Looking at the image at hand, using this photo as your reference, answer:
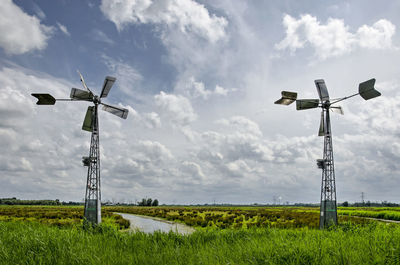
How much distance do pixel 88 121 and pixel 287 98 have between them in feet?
39.2

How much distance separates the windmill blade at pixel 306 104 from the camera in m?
16.6

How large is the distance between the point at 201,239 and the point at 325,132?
10.4 metres

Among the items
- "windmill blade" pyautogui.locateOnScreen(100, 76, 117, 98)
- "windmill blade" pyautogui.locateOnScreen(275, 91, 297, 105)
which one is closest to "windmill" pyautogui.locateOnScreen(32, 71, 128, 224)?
"windmill blade" pyautogui.locateOnScreen(100, 76, 117, 98)

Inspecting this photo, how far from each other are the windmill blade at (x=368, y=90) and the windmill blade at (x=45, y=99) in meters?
16.8

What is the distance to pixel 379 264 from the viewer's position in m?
5.55

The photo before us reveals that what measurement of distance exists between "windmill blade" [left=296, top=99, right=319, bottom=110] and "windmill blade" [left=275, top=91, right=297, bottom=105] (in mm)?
341

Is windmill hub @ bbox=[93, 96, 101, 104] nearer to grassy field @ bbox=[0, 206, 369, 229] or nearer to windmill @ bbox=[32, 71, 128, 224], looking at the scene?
windmill @ bbox=[32, 71, 128, 224]

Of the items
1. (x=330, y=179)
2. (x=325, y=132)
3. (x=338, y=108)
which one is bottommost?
(x=330, y=179)

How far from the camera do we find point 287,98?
16.6m

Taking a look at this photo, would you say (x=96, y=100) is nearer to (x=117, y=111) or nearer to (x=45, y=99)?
(x=117, y=111)

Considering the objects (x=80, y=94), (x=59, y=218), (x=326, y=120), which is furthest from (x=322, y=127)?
(x=59, y=218)

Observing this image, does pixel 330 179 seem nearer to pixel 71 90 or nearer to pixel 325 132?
pixel 325 132

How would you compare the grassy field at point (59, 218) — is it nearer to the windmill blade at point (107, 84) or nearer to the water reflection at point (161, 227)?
the water reflection at point (161, 227)

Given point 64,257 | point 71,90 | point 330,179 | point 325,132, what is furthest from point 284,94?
point 64,257
